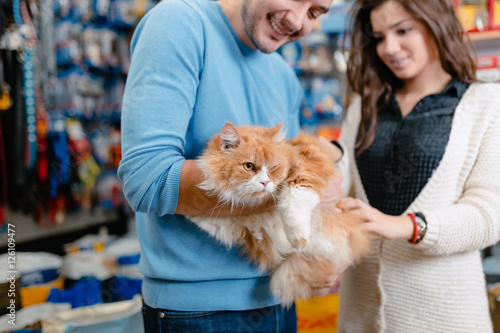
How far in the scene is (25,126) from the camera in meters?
2.08

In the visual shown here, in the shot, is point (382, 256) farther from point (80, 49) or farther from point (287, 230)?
point (80, 49)

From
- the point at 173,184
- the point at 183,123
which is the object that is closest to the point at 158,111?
the point at 183,123

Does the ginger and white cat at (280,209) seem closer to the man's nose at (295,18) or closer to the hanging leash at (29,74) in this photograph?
the man's nose at (295,18)

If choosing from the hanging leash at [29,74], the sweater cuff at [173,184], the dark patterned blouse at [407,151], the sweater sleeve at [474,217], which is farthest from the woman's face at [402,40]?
the hanging leash at [29,74]

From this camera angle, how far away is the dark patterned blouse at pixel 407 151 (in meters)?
1.35

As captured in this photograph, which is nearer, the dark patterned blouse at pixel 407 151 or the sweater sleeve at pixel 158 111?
the sweater sleeve at pixel 158 111

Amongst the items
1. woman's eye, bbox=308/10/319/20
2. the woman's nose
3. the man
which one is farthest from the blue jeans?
the woman's nose

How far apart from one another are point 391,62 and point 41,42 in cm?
209

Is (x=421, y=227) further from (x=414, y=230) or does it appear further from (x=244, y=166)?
(x=244, y=166)

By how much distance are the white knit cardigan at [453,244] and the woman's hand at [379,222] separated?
8 centimetres

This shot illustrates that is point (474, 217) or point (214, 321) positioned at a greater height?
point (474, 217)

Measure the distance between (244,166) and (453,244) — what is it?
81 centimetres

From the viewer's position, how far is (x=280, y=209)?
0.98 metres

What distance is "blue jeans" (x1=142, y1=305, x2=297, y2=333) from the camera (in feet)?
3.43
